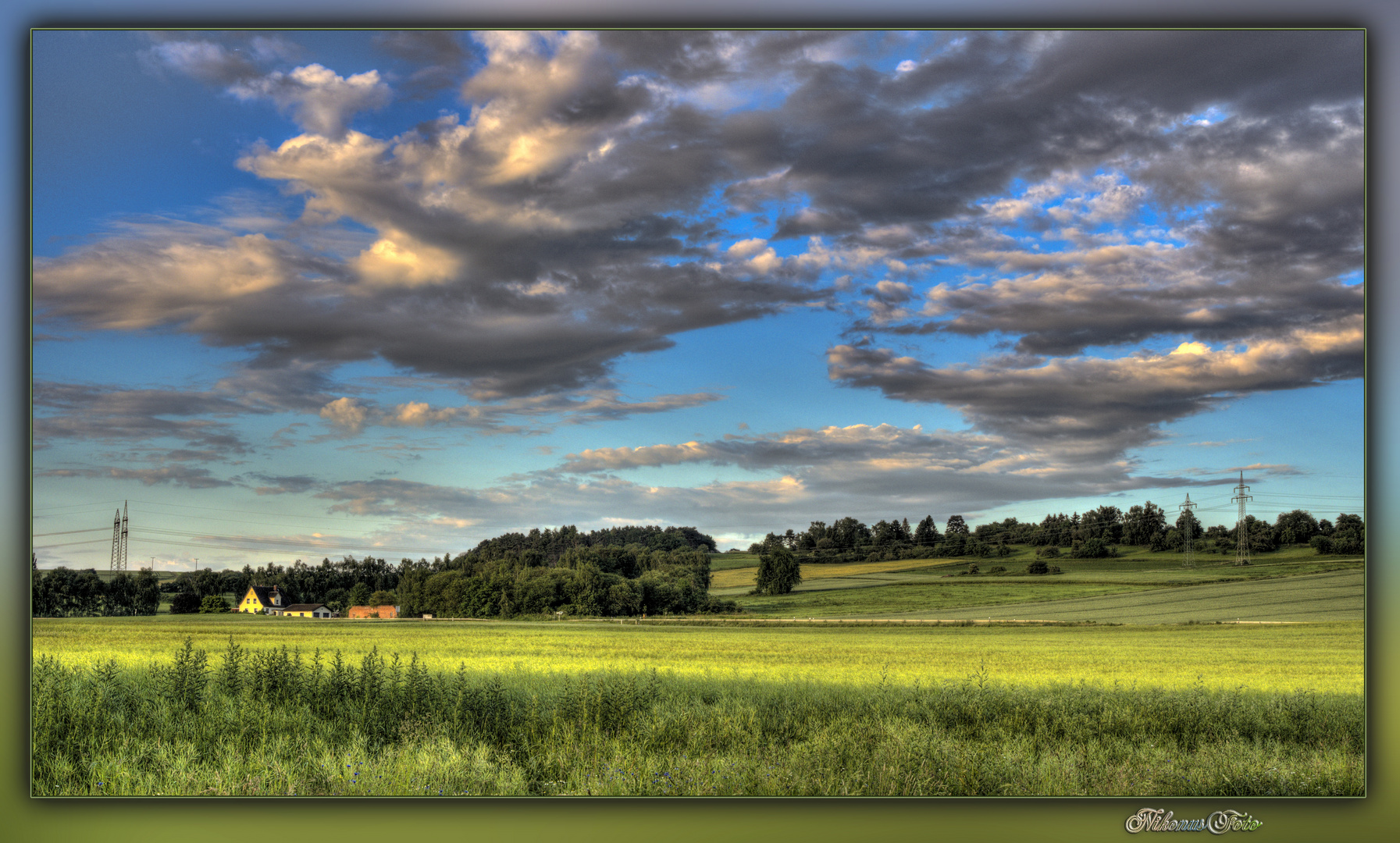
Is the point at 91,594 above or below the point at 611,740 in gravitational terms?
above

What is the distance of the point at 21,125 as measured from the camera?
28.0ft

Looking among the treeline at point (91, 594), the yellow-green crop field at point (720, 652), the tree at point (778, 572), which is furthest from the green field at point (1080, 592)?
the treeline at point (91, 594)

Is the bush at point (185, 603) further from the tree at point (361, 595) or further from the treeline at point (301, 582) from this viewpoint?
the tree at point (361, 595)

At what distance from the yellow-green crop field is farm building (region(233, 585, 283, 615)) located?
257 mm

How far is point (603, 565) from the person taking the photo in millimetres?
16125

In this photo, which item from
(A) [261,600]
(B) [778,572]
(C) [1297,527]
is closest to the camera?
(C) [1297,527]

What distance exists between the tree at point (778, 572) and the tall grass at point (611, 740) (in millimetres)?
11309

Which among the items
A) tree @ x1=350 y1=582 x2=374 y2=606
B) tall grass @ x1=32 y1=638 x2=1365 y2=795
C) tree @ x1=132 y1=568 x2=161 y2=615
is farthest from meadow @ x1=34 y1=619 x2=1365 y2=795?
tree @ x1=350 y1=582 x2=374 y2=606

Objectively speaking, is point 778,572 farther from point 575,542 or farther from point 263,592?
point 263,592

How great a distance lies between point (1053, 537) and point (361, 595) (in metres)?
17.8

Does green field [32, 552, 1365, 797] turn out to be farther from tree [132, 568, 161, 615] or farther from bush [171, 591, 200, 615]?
bush [171, 591, 200, 615]

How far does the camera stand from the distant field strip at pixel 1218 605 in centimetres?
1234

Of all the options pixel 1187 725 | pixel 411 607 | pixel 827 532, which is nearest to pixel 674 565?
pixel 827 532

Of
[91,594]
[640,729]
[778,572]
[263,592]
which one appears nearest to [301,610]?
[263,592]
